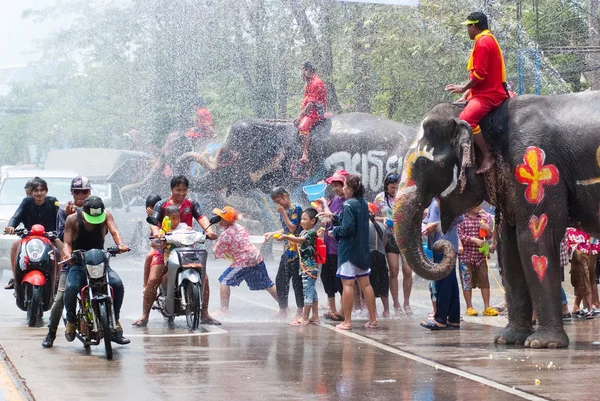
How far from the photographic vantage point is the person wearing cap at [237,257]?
13.5 m

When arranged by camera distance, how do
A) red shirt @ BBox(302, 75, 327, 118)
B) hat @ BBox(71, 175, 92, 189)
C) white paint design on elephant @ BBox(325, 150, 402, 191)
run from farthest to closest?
1. white paint design on elephant @ BBox(325, 150, 402, 191)
2. red shirt @ BBox(302, 75, 327, 118)
3. hat @ BBox(71, 175, 92, 189)

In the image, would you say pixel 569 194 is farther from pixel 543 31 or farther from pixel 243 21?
pixel 543 31

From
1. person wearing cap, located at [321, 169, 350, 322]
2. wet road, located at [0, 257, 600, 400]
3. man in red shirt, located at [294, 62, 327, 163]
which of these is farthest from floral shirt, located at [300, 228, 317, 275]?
man in red shirt, located at [294, 62, 327, 163]

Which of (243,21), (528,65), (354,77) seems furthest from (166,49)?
(528,65)

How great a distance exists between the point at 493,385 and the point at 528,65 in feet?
55.5

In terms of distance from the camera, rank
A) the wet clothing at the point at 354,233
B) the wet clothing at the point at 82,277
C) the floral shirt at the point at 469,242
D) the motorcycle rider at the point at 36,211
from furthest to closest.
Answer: the floral shirt at the point at 469,242, the motorcycle rider at the point at 36,211, the wet clothing at the point at 354,233, the wet clothing at the point at 82,277

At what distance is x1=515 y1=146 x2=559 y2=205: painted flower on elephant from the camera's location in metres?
10.8

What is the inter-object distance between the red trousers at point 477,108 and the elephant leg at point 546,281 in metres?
1.07

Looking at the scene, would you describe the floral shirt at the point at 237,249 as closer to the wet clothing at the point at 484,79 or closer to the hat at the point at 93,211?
the hat at the point at 93,211

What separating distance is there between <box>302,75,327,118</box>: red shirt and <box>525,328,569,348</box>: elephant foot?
843cm

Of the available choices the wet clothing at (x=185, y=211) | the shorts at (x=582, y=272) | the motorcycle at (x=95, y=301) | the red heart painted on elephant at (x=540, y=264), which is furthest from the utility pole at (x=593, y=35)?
the motorcycle at (x=95, y=301)

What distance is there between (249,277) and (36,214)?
2.38 metres

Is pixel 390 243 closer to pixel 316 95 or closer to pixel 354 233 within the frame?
pixel 354 233

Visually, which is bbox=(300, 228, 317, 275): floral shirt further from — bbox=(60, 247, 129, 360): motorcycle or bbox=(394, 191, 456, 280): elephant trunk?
bbox=(60, 247, 129, 360): motorcycle
